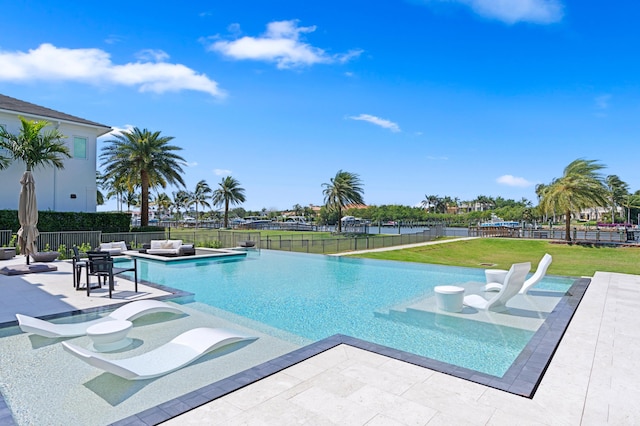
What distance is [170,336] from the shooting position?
579 cm

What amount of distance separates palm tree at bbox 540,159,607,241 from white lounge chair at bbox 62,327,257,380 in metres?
28.6

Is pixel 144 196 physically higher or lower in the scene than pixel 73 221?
higher

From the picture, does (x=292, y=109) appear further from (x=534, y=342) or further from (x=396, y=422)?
(x=396, y=422)

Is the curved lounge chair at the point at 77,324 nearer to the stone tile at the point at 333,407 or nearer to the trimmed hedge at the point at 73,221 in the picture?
the stone tile at the point at 333,407

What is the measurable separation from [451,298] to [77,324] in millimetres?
6820

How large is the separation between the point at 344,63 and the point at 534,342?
46.3 ft

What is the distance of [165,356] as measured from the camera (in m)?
4.73

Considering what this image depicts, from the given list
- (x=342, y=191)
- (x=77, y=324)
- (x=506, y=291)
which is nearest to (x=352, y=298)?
(x=506, y=291)

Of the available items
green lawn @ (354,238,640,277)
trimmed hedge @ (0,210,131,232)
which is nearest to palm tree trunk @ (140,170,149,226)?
trimmed hedge @ (0,210,131,232)

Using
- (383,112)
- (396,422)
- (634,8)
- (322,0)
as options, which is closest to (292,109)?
(383,112)

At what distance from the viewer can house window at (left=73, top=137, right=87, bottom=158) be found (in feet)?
72.8

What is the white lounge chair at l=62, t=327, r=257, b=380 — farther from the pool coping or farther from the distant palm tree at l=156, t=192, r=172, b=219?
the distant palm tree at l=156, t=192, r=172, b=219

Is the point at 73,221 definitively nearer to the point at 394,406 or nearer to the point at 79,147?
the point at 79,147

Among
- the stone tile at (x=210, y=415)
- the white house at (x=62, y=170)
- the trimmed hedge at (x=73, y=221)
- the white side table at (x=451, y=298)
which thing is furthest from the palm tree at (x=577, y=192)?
the white house at (x=62, y=170)
